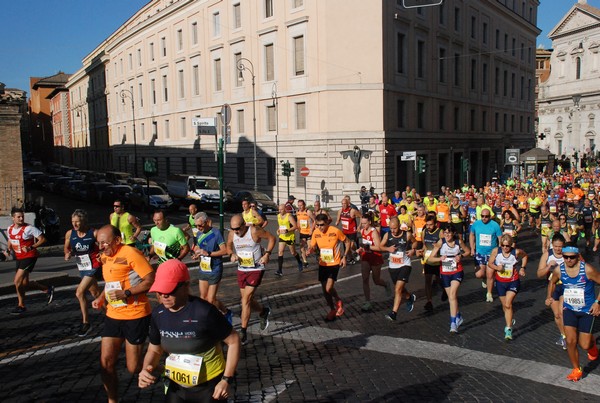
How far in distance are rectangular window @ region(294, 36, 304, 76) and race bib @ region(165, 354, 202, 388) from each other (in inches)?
1287

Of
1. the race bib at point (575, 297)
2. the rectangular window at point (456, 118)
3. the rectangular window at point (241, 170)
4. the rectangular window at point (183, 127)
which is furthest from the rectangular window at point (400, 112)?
the race bib at point (575, 297)

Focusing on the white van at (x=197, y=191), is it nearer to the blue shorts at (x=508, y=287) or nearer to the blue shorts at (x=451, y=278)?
the blue shorts at (x=451, y=278)

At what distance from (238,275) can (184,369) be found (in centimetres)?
426

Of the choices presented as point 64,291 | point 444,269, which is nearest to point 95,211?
point 64,291

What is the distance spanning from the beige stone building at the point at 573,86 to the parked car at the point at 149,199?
6188 centimetres

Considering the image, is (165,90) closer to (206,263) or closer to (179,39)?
(179,39)

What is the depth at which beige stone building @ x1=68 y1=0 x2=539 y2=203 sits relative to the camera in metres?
33.6

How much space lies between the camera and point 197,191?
33188mm

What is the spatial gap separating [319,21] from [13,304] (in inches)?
1074

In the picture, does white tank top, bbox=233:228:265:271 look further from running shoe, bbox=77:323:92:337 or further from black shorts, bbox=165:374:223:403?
black shorts, bbox=165:374:223:403

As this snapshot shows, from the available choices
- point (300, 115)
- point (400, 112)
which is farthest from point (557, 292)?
point (400, 112)

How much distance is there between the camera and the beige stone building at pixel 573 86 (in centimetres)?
7700

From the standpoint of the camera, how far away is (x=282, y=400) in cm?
598

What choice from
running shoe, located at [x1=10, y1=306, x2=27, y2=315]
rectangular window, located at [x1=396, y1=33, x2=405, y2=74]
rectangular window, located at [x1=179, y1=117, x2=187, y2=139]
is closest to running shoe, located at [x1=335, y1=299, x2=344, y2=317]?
running shoe, located at [x1=10, y1=306, x2=27, y2=315]
